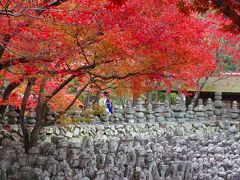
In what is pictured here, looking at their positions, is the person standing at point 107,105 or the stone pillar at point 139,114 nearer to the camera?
the person standing at point 107,105

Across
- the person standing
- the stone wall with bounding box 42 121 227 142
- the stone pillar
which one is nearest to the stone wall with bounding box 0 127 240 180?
the stone wall with bounding box 42 121 227 142

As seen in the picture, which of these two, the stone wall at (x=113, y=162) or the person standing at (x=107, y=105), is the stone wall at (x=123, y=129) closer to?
the person standing at (x=107, y=105)

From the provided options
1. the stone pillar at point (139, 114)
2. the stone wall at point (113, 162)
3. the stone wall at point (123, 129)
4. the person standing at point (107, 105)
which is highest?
the person standing at point (107, 105)

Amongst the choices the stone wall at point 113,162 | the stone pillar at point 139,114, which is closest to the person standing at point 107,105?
the stone pillar at point 139,114

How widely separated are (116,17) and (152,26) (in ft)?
2.65

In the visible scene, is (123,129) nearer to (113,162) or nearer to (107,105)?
(107,105)

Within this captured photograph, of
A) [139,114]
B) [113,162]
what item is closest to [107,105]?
[139,114]

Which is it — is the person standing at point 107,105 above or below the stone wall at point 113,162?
above

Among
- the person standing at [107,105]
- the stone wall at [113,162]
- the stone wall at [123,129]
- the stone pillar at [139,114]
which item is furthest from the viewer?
the stone pillar at [139,114]

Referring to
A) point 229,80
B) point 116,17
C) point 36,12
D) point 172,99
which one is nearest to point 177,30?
point 116,17

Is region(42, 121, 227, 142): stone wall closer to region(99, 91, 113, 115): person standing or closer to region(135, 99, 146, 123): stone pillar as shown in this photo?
region(135, 99, 146, 123): stone pillar

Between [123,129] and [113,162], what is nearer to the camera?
[113,162]

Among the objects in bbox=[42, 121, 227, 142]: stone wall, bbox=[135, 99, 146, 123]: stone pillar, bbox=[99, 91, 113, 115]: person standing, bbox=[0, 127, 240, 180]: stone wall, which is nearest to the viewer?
bbox=[0, 127, 240, 180]: stone wall

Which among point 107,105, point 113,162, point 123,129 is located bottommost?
point 113,162
